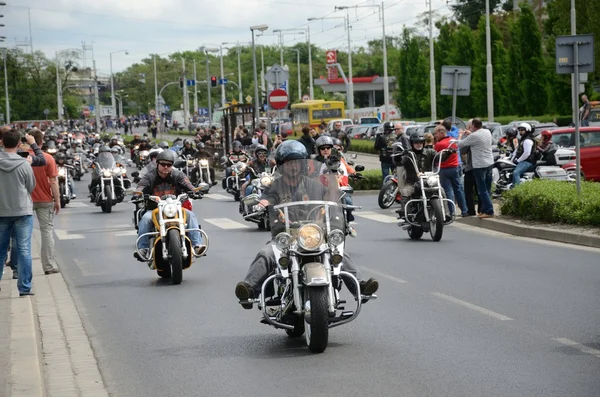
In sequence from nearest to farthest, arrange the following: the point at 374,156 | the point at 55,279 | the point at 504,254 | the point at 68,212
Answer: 1. the point at 55,279
2. the point at 504,254
3. the point at 68,212
4. the point at 374,156

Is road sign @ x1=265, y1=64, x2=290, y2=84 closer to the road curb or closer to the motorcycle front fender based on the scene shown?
Answer: the road curb

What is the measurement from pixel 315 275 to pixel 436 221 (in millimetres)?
10219

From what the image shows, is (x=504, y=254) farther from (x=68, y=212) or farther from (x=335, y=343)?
(x=68, y=212)

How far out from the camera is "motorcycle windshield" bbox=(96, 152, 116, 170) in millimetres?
30891

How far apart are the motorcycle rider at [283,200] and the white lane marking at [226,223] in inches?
551

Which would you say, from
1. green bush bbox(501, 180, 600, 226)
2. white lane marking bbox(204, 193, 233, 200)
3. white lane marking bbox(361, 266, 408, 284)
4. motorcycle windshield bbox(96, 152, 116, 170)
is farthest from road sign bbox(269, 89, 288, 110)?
white lane marking bbox(361, 266, 408, 284)

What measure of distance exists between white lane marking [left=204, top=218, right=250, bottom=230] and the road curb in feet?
14.3

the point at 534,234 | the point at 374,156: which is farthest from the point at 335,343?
the point at 374,156

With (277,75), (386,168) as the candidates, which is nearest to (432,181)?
(386,168)

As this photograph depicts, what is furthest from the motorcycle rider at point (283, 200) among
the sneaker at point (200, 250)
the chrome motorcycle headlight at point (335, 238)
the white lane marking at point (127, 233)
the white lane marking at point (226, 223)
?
the white lane marking at point (226, 223)

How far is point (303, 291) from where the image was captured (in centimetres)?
907

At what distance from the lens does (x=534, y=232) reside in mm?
19406

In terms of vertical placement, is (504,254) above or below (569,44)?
below

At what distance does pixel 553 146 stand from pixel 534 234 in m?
9.07
